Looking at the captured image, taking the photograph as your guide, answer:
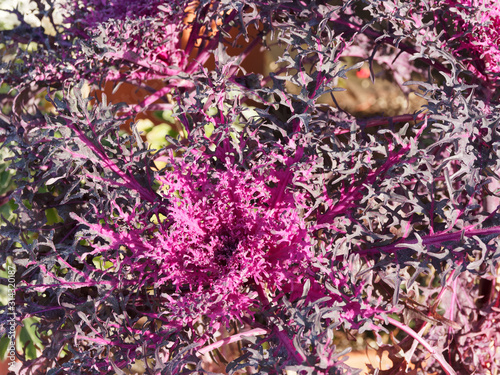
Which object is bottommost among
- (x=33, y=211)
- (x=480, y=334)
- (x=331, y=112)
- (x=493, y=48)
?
(x=480, y=334)

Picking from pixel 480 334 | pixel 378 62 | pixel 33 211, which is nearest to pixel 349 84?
pixel 378 62

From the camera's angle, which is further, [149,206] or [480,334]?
[480,334]

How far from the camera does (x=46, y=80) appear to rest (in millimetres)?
769

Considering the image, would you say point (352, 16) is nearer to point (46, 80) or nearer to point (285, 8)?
point (285, 8)

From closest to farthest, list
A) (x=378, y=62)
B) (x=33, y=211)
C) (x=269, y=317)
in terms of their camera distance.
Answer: (x=269, y=317) < (x=33, y=211) < (x=378, y=62)

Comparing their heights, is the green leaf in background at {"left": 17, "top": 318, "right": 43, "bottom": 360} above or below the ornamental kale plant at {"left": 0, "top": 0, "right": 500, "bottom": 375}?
below

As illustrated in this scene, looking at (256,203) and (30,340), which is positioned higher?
(256,203)

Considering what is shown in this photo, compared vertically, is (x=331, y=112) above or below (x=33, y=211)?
above

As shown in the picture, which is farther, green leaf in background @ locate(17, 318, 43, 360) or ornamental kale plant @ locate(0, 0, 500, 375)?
green leaf in background @ locate(17, 318, 43, 360)

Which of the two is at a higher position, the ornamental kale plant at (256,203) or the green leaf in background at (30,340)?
the ornamental kale plant at (256,203)

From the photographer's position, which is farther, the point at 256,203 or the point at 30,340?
the point at 30,340

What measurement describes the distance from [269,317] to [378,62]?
1.75ft

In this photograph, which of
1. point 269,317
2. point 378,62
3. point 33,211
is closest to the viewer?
point 269,317

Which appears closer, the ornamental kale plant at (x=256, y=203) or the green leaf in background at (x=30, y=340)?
the ornamental kale plant at (x=256, y=203)
